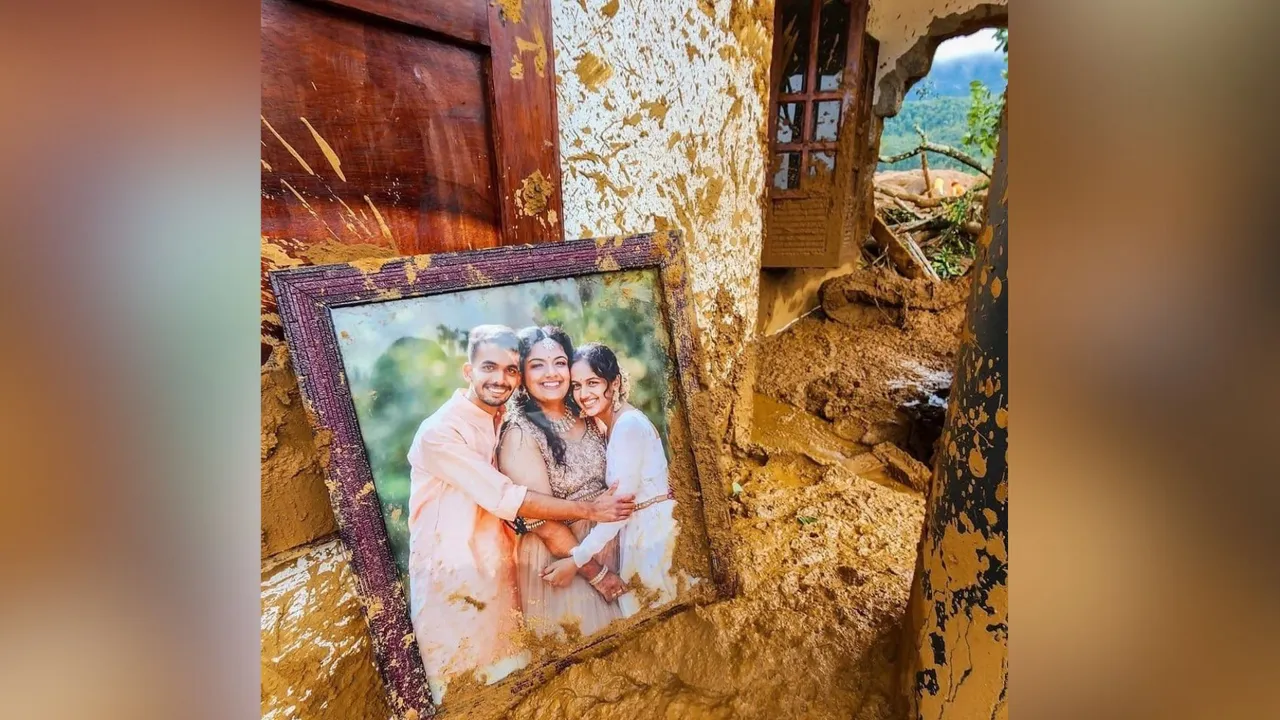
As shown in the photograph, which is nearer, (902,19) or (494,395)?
(494,395)

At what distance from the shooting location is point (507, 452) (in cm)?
87

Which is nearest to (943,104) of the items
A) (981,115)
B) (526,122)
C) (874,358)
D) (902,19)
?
(981,115)

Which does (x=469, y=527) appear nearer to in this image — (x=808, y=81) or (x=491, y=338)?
(x=491, y=338)

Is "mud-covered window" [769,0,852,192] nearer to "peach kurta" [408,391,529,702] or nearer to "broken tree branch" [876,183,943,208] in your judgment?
"broken tree branch" [876,183,943,208]

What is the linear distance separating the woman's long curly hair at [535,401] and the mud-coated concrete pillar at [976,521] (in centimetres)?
60

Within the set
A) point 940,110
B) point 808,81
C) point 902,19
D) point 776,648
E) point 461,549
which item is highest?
point 940,110

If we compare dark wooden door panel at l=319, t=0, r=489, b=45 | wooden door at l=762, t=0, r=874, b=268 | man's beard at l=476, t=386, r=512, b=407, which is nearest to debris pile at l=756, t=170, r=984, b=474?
wooden door at l=762, t=0, r=874, b=268

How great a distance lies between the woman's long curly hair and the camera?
894 mm

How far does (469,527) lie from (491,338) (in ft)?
1.04

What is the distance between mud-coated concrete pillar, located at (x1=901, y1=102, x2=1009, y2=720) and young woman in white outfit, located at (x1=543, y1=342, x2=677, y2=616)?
18.2 inches
